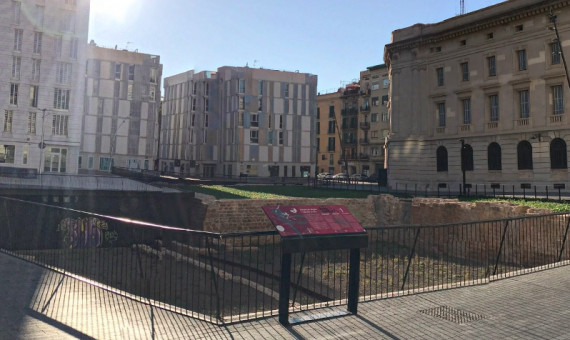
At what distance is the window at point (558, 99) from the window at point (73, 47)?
57327 mm

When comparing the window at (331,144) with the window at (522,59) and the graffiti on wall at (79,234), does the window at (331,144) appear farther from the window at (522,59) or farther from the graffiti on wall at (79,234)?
the graffiti on wall at (79,234)

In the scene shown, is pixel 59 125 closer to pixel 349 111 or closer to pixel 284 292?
pixel 284 292

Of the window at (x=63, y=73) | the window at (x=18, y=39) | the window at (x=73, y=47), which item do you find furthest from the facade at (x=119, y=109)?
the window at (x=18, y=39)

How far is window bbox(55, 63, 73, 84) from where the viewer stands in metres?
55.4

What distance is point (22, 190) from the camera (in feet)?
75.5

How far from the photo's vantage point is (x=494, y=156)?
3969 centimetres

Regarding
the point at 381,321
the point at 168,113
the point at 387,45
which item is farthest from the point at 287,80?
the point at 381,321

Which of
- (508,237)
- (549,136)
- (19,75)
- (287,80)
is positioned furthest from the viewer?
(287,80)

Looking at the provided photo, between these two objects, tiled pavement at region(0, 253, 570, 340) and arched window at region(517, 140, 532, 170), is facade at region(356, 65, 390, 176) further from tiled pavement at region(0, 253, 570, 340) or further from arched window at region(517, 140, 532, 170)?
tiled pavement at region(0, 253, 570, 340)

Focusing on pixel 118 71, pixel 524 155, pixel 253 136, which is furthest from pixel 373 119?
pixel 118 71

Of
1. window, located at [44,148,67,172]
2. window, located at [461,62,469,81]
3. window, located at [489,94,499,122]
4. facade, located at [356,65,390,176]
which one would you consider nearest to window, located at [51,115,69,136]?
window, located at [44,148,67,172]

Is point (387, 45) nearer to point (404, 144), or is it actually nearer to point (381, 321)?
point (404, 144)

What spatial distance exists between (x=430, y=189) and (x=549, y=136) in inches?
484

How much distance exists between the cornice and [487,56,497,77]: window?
118 inches
